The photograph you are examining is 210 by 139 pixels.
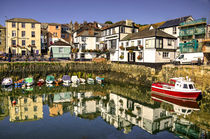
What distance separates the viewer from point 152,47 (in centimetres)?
3856

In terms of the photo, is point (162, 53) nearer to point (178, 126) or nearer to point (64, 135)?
point (178, 126)

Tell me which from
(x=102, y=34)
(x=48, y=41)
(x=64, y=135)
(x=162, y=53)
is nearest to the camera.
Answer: (x=64, y=135)

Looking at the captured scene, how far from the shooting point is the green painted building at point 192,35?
36.1m

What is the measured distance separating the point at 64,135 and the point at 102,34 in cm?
4401

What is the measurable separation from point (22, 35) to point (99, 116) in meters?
43.8

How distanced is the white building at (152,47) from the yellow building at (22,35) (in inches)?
1163

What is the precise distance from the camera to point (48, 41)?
2554 inches

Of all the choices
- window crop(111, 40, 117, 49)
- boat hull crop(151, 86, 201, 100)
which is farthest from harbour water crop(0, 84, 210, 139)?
window crop(111, 40, 117, 49)

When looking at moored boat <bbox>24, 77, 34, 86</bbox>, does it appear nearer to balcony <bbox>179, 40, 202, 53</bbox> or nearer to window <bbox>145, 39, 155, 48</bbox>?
window <bbox>145, 39, 155, 48</bbox>

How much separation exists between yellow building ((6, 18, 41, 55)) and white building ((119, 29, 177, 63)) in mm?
29544

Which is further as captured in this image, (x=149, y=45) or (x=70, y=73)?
(x=70, y=73)

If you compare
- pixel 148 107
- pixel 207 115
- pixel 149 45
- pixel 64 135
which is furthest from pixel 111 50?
pixel 64 135

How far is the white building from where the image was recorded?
126ft

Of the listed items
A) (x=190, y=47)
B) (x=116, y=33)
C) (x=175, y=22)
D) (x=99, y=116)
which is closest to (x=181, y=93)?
(x=99, y=116)
